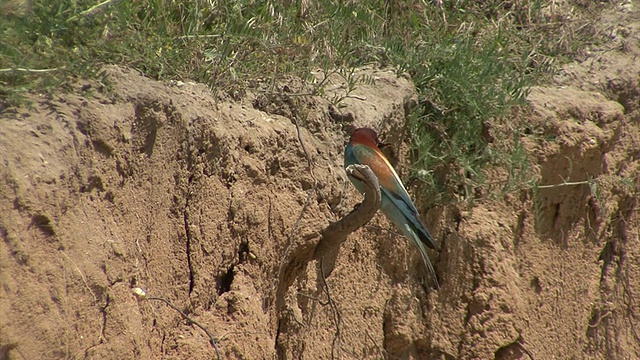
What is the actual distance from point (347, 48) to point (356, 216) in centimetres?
137

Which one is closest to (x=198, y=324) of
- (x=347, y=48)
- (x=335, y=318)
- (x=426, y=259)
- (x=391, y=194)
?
(x=335, y=318)

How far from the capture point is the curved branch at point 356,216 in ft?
8.55

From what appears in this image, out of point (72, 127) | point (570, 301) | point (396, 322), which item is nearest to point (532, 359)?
point (570, 301)

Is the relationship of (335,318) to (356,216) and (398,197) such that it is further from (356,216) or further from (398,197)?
(356,216)

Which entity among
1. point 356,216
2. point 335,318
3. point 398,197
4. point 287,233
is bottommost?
point 335,318

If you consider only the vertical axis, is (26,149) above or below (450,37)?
above

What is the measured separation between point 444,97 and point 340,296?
1110mm

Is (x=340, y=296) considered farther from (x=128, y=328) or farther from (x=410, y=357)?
(x=128, y=328)

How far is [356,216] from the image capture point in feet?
9.12

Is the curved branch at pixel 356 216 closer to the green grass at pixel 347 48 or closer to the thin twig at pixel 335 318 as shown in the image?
the thin twig at pixel 335 318

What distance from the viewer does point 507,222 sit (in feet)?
13.2

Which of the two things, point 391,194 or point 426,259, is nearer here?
point 391,194

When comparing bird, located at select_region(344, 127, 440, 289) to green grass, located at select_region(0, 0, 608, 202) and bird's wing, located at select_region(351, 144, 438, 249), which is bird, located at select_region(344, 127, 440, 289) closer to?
bird's wing, located at select_region(351, 144, 438, 249)

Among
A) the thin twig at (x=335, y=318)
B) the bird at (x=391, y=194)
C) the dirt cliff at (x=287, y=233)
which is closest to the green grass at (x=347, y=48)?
the dirt cliff at (x=287, y=233)
